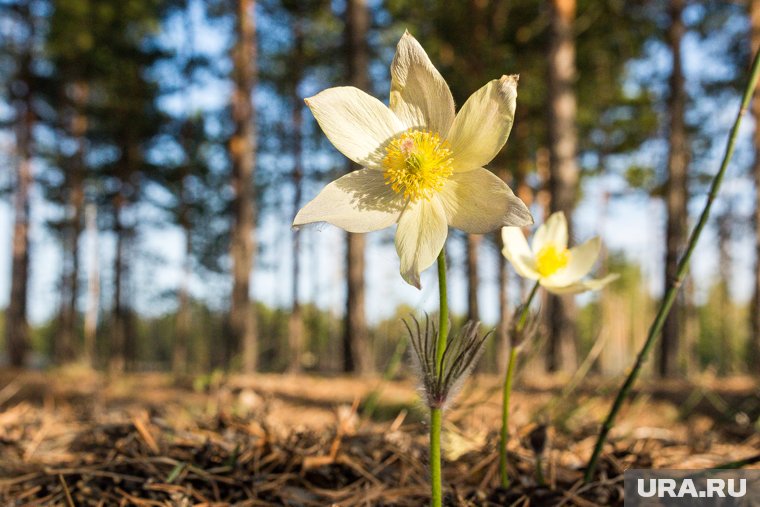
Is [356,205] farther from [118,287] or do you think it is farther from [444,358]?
[118,287]

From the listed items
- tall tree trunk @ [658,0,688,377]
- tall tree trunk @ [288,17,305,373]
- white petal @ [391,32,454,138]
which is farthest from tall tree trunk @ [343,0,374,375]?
white petal @ [391,32,454,138]

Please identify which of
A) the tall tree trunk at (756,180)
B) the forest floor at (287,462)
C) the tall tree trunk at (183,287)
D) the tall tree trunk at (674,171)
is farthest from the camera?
the tall tree trunk at (183,287)

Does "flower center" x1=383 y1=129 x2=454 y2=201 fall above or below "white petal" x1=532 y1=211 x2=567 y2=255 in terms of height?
above

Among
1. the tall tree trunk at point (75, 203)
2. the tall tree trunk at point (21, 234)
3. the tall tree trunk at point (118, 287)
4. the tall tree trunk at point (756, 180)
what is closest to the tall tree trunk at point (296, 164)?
the tall tree trunk at point (118, 287)

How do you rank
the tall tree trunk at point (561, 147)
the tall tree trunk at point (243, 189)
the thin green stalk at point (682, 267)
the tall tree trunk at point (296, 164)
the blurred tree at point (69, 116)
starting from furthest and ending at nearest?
the tall tree trunk at point (296, 164)
the blurred tree at point (69, 116)
the tall tree trunk at point (243, 189)
the tall tree trunk at point (561, 147)
the thin green stalk at point (682, 267)

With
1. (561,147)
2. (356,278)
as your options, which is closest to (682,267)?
(561,147)

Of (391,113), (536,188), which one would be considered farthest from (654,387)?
(536,188)

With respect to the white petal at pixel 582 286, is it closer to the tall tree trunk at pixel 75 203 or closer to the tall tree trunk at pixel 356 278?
the tall tree trunk at pixel 356 278

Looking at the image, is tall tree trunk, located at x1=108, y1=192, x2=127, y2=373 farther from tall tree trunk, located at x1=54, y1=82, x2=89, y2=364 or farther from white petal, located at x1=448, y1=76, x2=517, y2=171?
white petal, located at x1=448, y1=76, x2=517, y2=171
